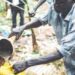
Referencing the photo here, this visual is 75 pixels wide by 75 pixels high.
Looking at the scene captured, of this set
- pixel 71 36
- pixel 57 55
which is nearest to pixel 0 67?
pixel 57 55

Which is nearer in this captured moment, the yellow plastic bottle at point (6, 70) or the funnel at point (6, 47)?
the yellow plastic bottle at point (6, 70)

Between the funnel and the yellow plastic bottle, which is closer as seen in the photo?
the yellow plastic bottle

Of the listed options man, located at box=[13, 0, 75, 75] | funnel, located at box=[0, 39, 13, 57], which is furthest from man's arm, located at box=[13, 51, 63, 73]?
funnel, located at box=[0, 39, 13, 57]

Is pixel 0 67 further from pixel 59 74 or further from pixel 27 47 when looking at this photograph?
pixel 27 47

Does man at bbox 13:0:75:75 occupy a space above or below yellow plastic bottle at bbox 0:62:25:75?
above

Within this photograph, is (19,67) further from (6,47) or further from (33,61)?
(6,47)

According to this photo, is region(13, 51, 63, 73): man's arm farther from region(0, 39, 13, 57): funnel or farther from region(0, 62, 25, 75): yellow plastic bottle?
region(0, 39, 13, 57): funnel

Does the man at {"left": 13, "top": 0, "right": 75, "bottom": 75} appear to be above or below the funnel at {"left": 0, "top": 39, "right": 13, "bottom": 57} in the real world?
above

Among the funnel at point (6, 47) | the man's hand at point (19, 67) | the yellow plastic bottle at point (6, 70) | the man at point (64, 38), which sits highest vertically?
the man at point (64, 38)

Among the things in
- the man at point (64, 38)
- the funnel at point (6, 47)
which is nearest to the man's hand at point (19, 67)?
the man at point (64, 38)

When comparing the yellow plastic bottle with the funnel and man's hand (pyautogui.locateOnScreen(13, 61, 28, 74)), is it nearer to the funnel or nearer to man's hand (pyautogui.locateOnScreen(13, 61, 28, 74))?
man's hand (pyautogui.locateOnScreen(13, 61, 28, 74))

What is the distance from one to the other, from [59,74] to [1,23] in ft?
9.57

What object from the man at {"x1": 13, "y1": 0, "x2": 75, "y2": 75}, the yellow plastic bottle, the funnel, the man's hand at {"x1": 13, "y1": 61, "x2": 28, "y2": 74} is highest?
the man at {"x1": 13, "y1": 0, "x2": 75, "y2": 75}

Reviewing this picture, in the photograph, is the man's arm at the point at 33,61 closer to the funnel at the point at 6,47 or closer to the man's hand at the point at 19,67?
the man's hand at the point at 19,67
